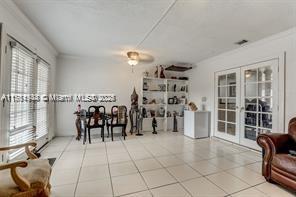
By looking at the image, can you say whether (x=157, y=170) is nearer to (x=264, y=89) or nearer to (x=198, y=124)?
(x=198, y=124)

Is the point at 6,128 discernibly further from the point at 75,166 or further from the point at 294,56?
the point at 294,56

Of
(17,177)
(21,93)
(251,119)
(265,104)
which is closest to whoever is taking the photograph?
(17,177)

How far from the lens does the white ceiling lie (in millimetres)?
2086

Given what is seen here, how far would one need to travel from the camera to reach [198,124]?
4531 millimetres

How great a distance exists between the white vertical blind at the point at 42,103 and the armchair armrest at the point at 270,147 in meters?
4.08

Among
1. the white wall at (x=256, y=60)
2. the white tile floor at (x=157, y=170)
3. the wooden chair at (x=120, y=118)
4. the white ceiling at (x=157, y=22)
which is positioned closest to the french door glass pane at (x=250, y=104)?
the white wall at (x=256, y=60)

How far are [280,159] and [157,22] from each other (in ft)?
8.67

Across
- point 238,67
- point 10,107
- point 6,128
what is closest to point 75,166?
point 6,128

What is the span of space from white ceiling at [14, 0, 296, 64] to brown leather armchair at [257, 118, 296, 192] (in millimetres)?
1707

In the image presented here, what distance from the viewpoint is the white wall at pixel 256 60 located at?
277 centimetres

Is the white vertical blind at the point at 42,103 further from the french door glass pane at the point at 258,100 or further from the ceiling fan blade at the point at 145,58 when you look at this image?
the french door glass pane at the point at 258,100

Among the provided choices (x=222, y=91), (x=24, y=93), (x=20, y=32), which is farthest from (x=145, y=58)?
(x=24, y=93)

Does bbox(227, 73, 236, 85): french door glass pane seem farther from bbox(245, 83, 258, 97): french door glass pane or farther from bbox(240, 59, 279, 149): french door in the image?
bbox(245, 83, 258, 97): french door glass pane

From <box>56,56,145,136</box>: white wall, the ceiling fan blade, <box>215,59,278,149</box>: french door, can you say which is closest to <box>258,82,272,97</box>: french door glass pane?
<box>215,59,278,149</box>: french door
